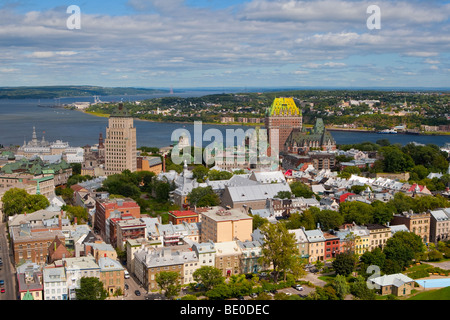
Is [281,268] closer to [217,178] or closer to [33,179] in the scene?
[217,178]

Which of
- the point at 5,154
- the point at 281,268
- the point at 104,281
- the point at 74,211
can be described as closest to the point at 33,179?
the point at 74,211

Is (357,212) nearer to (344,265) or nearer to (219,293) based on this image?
(344,265)

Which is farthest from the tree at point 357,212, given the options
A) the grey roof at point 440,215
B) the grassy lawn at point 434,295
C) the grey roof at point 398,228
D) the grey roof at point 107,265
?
the grey roof at point 107,265

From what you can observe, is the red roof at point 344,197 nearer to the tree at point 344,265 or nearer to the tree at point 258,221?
the tree at point 258,221

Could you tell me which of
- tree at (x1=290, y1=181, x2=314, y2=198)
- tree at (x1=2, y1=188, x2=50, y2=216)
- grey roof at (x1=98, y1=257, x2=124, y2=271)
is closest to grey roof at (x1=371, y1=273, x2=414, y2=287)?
grey roof at (x1=98, y1=257, x2=124, y2=271)

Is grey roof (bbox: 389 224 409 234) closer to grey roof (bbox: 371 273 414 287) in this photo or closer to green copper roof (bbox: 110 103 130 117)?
grey roof (bbox: 371 273 414 287)

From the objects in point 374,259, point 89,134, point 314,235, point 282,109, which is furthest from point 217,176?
point 89,134
